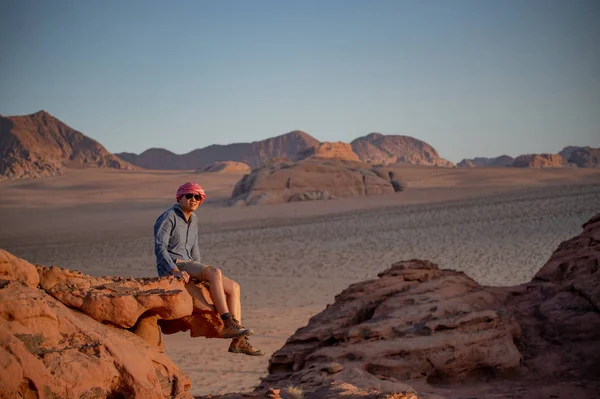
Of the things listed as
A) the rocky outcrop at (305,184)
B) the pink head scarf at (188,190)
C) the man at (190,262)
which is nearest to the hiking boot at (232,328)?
the man at (190,262)

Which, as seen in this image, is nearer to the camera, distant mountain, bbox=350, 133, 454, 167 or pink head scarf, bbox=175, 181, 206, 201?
pink head scarf, bbox=175, 181, 206, 201

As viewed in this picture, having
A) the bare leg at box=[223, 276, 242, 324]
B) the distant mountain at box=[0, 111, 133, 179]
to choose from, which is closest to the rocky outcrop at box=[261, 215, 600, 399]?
the bare leg at box=[223, 276, 242, 324]

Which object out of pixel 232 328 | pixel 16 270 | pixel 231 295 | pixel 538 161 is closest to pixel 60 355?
pixel 16 270

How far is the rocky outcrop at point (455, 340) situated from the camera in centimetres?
633

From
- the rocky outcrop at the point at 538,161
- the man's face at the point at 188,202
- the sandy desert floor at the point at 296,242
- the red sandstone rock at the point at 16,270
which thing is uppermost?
the rocky outcrop at the point at 538,161

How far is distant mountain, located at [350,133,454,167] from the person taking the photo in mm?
168000

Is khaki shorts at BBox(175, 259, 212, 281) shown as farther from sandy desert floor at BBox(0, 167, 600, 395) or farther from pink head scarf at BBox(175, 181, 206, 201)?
sandy desert floor at BBox(0, 167, 600, 395)

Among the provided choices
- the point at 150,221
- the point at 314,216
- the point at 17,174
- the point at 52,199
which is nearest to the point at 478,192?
the point at 314,216

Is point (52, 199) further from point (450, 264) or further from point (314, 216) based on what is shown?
point (450, 264)

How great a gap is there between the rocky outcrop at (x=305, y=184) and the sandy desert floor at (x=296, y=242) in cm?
175

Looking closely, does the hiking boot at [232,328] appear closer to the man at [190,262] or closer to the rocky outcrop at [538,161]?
the man at [190,262]

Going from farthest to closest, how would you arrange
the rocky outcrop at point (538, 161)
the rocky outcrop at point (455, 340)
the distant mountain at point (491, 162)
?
1. the distant mountain at point (491, 162)
2. the rocky outcrop at point (538, 161)
3. the rocky outcrop at point (455, 340)

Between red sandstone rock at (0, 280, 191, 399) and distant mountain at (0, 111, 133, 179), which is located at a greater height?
distant mountain at (0, 111, 133, 179)

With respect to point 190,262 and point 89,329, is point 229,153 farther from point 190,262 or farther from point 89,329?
point 89,329
